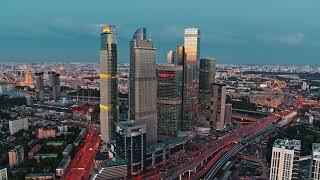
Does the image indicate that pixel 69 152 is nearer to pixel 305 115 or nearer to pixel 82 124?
pixel 82 124

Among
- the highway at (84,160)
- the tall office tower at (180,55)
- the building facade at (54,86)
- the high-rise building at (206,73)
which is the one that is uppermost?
the tall office tower at (180,55)

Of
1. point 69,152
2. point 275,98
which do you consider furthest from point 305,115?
point 69,152

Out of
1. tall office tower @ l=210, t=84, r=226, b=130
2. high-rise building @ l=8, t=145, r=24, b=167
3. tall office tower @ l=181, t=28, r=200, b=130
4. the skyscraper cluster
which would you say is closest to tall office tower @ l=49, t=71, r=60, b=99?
the skyscraper cluster

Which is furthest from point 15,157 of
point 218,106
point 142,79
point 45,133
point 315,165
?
point 218,106

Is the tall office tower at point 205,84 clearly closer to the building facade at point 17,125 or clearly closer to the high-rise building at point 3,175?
the building facade at point 17,125

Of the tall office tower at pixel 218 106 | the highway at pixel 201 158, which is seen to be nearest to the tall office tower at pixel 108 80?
the highway at pixel 201 158

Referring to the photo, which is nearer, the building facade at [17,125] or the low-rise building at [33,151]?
the low-rise building at [33,151]
